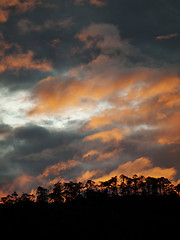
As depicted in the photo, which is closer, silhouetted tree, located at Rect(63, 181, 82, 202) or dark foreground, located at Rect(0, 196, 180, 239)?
dark foreground, located at Rect(0, 196, 180, 239)

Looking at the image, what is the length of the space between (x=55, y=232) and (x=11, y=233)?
38.7ft

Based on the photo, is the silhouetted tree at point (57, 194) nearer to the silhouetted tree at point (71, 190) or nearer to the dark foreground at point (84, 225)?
the silhouetted tree at point (71, 190)

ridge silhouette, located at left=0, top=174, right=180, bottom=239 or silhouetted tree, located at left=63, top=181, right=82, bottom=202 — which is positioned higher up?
silhouetted tree, located at left=63, top=181, right=82, bottom=202

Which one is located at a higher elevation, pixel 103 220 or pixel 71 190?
pixel 71 190

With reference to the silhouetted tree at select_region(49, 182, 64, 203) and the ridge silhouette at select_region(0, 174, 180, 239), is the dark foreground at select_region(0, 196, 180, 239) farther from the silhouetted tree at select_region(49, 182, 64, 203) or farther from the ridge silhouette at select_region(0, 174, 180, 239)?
the silhouetted tree at select_region(49, 182, 64, 203)

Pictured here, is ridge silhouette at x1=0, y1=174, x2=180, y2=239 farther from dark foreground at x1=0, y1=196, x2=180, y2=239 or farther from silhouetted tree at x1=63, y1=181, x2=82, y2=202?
silhouetted tree at x1=63, y1=181, x2=82, y2=202

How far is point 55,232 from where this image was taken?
60000 mm

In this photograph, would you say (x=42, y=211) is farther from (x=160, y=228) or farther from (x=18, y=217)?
(x=160, y=228)

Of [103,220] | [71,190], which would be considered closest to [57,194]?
[71,190]

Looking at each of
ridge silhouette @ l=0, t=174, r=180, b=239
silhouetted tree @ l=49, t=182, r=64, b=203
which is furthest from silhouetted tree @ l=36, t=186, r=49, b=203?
ridge silhouette @ l=0, t=174, r=180, b=239

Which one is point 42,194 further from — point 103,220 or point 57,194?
point 103,220

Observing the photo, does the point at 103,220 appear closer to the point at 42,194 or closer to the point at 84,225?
the point at 84,225

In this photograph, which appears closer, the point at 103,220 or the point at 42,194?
the point at 103,220

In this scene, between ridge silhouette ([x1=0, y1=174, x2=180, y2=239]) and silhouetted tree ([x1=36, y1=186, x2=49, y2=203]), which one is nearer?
ridge silhouette ([x1=0, y1=174, x2=180, y2=239])
